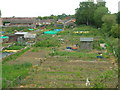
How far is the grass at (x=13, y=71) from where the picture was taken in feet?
26.1

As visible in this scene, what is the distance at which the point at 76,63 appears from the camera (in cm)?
1084

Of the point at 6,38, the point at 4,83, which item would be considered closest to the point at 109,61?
the point at 4,83

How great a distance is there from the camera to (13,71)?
9.15 m

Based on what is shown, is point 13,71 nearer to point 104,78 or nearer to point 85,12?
point 104,78

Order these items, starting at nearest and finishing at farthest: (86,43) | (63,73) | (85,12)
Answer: (63,73) < (86,43) < (85,12)

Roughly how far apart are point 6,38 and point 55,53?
759cm

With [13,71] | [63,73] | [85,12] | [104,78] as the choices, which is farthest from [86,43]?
[85,12]

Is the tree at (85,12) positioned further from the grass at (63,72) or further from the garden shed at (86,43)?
the grass at (63,72)

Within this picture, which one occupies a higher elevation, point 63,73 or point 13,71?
point 13,71

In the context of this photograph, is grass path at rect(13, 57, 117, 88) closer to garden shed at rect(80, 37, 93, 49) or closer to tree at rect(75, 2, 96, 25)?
garden shed at rect(80, 37, 93, 49)

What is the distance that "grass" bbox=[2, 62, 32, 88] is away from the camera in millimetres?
7957

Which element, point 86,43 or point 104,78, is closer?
point 104,78

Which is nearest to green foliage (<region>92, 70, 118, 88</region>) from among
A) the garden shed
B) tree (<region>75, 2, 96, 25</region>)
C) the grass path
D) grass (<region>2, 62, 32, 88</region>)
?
the grass path

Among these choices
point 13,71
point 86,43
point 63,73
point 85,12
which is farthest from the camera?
point 85,12
